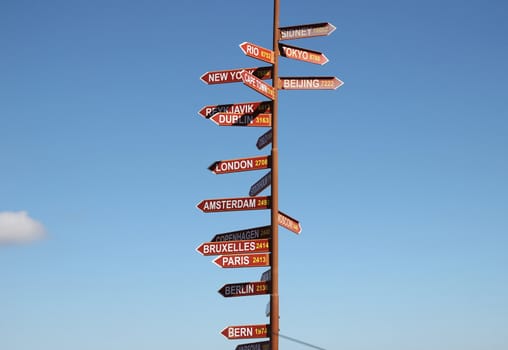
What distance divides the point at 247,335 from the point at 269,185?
3.11 meters

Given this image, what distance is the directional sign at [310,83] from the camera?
16.5 metres

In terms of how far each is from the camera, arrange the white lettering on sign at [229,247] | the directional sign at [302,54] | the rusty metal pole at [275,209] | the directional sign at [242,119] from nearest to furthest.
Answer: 1. the rusty metal pole at [275,209]
2. the white lettering on sign at [229,247]
3. the directional sign at [242,119]
4. the directional sign at [302,54]

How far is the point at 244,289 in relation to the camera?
16109 mm

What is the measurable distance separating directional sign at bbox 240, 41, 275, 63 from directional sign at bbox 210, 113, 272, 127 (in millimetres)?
1181

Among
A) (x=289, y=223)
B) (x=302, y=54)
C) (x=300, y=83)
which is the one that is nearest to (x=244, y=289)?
(x=289, y=223)

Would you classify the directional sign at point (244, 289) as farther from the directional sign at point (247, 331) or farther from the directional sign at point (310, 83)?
the directional sign at point (310, 83)

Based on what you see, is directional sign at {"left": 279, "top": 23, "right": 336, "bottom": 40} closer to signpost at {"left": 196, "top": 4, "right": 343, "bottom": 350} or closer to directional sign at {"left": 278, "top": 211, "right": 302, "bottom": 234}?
signpost at {"left": 196, "top": 4, "right": 343, "bottom": 350}

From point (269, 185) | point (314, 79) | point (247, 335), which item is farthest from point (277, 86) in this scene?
point (247, 335)

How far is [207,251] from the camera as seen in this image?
1628cm

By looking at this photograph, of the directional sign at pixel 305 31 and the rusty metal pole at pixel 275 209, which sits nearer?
the rusty metal pole at pixel 275 209

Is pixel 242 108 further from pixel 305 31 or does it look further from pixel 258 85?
pixel 305 31

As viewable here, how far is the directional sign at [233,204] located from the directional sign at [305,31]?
3.49m

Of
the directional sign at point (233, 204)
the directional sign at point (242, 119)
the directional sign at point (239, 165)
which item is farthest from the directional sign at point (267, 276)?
the directional sign at point (242, 119)

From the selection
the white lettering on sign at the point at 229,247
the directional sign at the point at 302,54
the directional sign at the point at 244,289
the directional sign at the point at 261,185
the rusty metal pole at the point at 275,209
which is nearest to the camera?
the rusty metal pole at the point at 275,209
